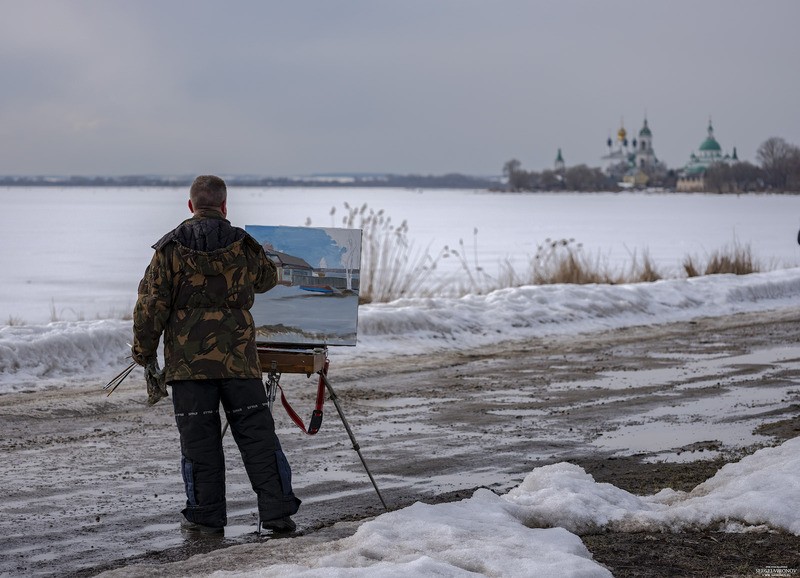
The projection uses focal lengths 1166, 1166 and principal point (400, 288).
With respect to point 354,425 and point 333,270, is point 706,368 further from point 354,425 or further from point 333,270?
point 333,270

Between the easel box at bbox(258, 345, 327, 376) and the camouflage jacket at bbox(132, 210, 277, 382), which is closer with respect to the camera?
the camouflage jacket at bbox(132, 210, 277, 382)

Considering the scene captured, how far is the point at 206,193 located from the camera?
6266mm

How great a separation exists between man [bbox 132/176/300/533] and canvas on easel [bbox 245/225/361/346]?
2.27 feet

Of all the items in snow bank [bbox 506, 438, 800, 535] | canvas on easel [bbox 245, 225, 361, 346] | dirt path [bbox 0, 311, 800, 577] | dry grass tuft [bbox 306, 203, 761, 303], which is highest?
canvas on easel [bbox 245, 225, 361, 346]

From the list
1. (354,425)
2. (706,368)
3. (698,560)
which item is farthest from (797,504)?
(706,368)

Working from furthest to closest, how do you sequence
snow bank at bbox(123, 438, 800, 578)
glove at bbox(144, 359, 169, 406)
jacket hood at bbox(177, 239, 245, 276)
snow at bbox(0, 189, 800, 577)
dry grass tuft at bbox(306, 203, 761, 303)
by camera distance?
dry grass tuft at bbox(306, 203, 761, 303) → glove at bbox(144, 359, 169, 406) → jacket hood at bbox(177, 239, 245, 276) → snow at bbox(0, 189, 800, 577) → snow bank at bbox(123, 438, 800, 578)

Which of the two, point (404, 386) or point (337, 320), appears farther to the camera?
point (404, 386)

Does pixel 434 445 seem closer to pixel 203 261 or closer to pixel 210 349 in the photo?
pixel 210 349

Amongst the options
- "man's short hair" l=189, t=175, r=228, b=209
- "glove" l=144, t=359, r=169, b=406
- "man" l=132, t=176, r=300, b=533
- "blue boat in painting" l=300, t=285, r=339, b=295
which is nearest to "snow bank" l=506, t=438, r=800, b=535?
"man" l=132, t=176, r=300, b=533

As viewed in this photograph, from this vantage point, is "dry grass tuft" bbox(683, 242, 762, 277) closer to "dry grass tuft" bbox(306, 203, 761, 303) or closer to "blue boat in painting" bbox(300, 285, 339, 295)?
"dry grass tuft" bbox(306, 203, 761, 303)

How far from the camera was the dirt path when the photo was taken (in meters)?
6.01

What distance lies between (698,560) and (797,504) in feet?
3.30

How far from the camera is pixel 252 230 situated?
706 centimetres

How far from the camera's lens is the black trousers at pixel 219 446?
624cm
